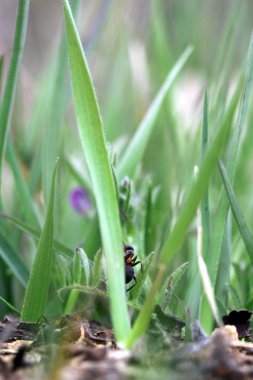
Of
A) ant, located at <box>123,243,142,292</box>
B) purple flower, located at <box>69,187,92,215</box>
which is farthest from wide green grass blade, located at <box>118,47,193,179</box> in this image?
ant, located at <box>123,243,142,292</box>

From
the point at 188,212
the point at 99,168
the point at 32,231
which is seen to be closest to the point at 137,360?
the point at 188,212

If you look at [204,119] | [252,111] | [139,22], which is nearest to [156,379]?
[204,119]

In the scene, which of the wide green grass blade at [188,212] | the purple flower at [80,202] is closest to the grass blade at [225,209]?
the wide green grass blade at [188,212]

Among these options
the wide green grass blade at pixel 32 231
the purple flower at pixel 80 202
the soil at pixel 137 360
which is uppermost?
the purple flower at pixel 80 202

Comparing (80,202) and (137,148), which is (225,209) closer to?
(137,148)

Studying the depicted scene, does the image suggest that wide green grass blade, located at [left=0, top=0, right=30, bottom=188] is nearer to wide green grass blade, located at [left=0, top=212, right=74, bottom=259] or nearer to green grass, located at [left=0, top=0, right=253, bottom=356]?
green grass, located at [left=0, top=0, right=253, bottom=356]

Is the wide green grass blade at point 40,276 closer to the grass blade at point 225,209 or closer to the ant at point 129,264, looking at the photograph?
the ant at point 129,264

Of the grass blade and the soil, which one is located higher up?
the grass blade
